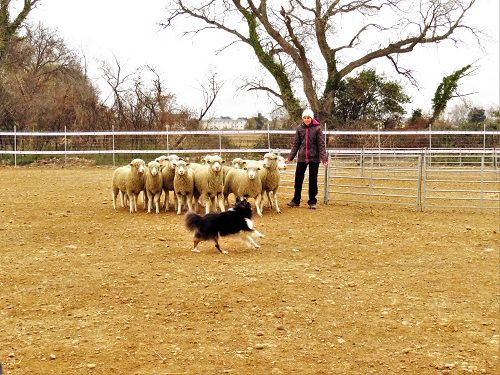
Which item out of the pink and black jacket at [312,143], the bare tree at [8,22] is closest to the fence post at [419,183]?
the pink and black jacket at [312,143]

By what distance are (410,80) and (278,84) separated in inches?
247

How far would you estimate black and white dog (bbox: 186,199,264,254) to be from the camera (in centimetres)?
734

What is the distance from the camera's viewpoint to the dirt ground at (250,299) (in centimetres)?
437

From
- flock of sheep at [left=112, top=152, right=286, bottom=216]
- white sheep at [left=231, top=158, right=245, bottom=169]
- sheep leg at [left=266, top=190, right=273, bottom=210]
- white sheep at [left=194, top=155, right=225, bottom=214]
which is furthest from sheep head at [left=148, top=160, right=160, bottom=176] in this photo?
sheep leg at [left=266, top=190, right=273, bottom=210]

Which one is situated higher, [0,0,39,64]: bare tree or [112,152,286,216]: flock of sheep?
[0,0,39,64]: bare tree

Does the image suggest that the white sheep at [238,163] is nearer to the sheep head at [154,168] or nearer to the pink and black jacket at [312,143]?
the pink and black jacket at [312,143]

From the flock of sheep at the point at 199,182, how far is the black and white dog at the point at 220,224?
7.98 ft

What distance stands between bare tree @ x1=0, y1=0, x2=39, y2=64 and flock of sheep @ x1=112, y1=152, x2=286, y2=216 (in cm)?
2027

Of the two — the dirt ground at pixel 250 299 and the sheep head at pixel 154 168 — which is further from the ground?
the sheep head at pixel 154 168

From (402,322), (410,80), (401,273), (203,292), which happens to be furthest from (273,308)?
(410,80)

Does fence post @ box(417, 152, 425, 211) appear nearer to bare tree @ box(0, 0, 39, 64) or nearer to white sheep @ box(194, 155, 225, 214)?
white sheep @ box(194, 155, 225, 214)

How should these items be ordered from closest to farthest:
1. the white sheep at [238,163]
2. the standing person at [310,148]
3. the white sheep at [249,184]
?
the white sheep at [249,184], the standing person at [310,148], the white sheep at [238,163]

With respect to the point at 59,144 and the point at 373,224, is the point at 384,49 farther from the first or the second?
the point at 373,224

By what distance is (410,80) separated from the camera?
91.9 ft
